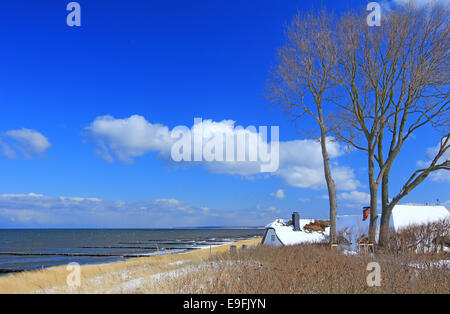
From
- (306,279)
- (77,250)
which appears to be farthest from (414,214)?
(77,250)

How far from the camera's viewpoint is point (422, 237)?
784 inches

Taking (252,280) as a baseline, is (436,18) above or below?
above

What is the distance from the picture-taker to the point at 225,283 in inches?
363

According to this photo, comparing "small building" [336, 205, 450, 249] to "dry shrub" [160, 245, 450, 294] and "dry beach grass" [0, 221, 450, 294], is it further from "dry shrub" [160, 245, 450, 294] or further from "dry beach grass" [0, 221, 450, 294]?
"dry shrub" [160, 245, 450, 294]

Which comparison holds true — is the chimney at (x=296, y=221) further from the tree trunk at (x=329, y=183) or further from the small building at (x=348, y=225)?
the tree trunk at (x=329, y=183)

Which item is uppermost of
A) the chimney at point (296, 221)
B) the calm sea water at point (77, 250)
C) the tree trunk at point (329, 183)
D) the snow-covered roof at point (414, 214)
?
the tree trunk at point (329, 183)

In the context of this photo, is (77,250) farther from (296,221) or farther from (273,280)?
(273,280)

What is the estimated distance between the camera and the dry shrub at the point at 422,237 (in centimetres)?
1942

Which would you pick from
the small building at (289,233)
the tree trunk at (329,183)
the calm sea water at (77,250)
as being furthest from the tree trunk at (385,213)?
the calm sea water at (77,250)
